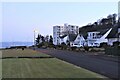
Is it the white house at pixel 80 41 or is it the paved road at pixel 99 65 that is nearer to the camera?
the paved road at pixel 99 65

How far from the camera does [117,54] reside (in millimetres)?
43594

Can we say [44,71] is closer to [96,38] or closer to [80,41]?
[96,38]

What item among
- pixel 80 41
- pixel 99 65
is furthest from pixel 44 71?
pixel 80 41

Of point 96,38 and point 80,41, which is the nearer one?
point 96,38

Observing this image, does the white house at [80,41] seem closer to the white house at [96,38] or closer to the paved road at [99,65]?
the white house at [96,38]

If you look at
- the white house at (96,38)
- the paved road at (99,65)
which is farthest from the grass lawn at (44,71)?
the white house at (96,38)

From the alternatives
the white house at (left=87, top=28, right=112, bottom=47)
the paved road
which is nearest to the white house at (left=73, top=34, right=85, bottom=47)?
the white house at (left=87, top=28, right=112, bottom=47)

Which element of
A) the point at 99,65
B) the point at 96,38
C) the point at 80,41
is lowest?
the point at 99,65

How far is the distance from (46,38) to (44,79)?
17229 centimetres

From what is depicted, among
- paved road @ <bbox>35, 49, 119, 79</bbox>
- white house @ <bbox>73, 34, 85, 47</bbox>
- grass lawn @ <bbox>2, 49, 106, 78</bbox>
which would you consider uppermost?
white house @ <bbox>73, 34, 85, 47</bbox>

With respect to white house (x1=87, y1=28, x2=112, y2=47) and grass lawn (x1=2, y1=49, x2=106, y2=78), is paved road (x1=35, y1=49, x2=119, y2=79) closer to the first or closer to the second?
grass lawn (x1=2, y1=49, x2=106, y2=78)

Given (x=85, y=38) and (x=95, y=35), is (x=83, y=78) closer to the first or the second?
(x=95, y=35)

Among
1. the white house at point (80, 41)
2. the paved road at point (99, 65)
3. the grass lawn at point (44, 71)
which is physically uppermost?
the white house at point (80, 41)

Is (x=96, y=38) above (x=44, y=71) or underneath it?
above
